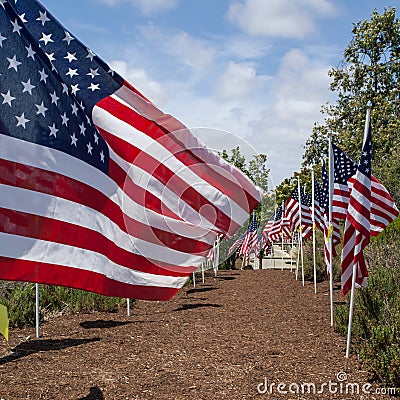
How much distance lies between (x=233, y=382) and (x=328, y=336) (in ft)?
9.15

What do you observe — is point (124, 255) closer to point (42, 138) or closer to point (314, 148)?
point (42, 138)

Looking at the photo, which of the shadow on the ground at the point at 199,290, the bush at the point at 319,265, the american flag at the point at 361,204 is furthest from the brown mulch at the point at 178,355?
the bush at the point at 319,265

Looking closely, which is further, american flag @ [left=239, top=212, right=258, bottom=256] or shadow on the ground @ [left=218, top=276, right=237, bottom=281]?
american flag @ [left=239, top=212, right=258, bottom=256]

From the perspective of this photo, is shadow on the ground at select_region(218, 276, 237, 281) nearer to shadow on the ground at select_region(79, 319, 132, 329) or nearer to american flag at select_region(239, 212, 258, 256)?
american flag at select_region(239, 212, 258, 256)

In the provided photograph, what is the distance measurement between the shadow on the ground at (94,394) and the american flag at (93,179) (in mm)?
1765

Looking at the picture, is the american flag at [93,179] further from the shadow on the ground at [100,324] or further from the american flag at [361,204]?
the shadow on the ground at [100,324]

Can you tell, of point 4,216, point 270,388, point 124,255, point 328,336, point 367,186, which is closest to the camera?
point 4,216

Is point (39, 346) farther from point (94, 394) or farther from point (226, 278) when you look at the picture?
point (226, 278)

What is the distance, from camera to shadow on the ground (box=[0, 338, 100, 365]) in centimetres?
748

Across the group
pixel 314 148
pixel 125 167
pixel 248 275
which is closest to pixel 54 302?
pixel 125 167

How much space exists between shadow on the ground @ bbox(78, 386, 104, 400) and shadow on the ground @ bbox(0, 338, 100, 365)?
169 centimetres

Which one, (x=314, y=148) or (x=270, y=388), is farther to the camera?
(x=314, y=148)

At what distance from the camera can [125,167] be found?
4.36 meters
